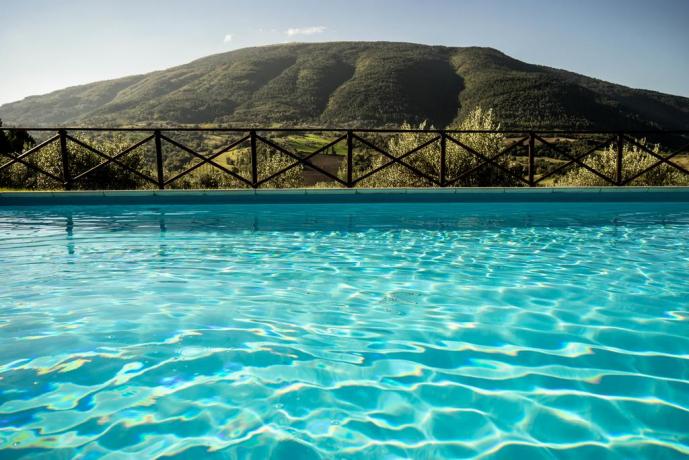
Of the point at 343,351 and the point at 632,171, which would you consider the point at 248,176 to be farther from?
the point at 343,351

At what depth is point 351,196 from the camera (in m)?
7.82

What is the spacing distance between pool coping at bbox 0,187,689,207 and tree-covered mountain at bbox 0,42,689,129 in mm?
36273

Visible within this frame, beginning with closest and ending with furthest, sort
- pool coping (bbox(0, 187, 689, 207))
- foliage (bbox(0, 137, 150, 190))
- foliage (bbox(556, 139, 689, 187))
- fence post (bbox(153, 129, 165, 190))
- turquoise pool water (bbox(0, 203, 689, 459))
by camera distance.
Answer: turquoise pool water (bbox(0, 203, 689, 459))
pool coping (bbox(0, 187, 689, 207))
fence post (bbox(153, 129, 165, 190))
foliage (bbox(0, 137, 150, 190))
foliage (bbox(556, 139, 689, 187))

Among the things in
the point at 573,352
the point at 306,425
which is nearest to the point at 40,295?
the point at 306,425

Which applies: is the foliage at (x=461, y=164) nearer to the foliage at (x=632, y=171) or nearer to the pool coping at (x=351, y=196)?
the pool coping at (x=351, y=196)

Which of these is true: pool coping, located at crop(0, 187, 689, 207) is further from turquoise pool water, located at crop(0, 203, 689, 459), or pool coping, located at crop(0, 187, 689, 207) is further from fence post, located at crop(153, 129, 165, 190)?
turquoise pool water, located at crop(0, 203, 689, 459)

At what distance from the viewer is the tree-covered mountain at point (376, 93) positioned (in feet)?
171

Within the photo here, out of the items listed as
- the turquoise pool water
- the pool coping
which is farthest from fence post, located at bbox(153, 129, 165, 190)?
the turquoise pool water

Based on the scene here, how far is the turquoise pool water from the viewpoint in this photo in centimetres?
170

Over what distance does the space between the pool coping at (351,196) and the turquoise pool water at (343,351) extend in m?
2.75

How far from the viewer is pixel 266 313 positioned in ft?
9.55

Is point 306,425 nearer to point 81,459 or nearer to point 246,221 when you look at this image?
point 81,459

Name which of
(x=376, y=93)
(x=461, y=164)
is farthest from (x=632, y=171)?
(x=376, y=93)

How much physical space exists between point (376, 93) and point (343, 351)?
60356 mm
